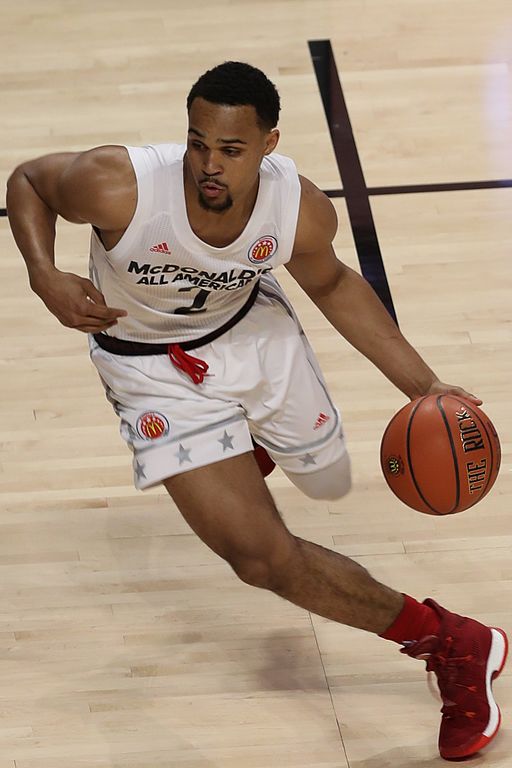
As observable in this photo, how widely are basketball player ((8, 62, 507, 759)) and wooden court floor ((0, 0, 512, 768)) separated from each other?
1.25 feet

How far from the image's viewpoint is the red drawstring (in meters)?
3.52

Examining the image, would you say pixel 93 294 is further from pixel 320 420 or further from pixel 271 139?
pixel 320 420

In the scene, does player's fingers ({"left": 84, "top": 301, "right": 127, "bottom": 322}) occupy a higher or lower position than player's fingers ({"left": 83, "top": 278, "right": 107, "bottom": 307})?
lower

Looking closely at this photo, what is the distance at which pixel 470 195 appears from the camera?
5.73 metres

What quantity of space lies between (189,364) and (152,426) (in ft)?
0.63

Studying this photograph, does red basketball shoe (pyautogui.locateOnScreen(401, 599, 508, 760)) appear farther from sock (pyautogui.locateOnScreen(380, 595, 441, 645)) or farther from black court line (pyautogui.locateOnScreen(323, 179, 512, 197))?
black court line (pyautogui.locateOnScreen(323, 179, 512, 197))

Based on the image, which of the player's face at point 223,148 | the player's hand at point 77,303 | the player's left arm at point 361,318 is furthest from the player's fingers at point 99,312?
the player's left arm at point 361,318

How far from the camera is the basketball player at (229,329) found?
10.6 feet

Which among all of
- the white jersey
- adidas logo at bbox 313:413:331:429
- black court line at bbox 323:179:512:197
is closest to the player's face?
the white jersey

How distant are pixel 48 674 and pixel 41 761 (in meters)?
0.31

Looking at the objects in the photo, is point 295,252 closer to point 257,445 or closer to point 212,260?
point 212,260

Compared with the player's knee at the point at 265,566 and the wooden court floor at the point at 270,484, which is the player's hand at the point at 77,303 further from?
the wooden court floor at the point at 270,484

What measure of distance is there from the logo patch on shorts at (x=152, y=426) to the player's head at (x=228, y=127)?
0.59 meters

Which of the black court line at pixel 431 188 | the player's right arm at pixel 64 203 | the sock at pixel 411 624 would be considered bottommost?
the black court line at pixel 431 188
